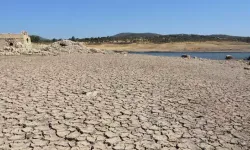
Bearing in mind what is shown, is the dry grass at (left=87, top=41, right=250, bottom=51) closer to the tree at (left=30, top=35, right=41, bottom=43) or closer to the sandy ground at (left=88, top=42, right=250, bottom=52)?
the sandy ground at (left=88, top=42, right=250, bottom=52)

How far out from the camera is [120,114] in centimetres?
668

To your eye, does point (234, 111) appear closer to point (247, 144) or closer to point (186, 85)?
point (247, 144)

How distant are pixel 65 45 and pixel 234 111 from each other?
2140 centimetres

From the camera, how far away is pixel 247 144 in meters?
5.36

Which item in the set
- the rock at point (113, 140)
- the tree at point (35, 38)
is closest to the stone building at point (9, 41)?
the rock at point (113, 140)

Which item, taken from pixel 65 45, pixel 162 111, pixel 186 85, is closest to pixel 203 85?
pixel 186 85

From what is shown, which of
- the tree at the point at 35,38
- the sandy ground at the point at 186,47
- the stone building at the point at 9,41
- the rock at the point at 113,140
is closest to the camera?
the rock at the point at 113,140

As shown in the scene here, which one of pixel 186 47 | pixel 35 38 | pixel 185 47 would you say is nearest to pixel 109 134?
pixel 185 47

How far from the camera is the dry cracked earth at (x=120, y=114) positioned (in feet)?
17.3

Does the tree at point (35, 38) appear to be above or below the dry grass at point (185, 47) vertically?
above

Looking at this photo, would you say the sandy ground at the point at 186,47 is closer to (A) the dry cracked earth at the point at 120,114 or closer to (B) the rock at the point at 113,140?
(A) the dry cracked earth at the point at 120,114

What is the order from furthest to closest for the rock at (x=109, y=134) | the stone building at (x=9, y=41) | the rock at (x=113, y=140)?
the stone building at (x=9, y=41)
the rock at (x=109, y=134)
the rock at (x=113, y=140)

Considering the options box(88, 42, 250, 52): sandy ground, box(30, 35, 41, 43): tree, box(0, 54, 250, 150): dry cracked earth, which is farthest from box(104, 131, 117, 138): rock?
box(30, 35, 41, 43): tree

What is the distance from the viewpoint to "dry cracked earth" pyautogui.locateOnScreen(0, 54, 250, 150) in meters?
5.28
